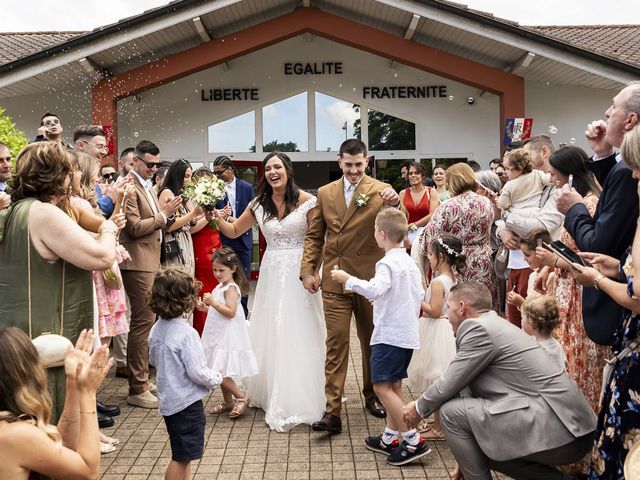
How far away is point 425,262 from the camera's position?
8.19 metres

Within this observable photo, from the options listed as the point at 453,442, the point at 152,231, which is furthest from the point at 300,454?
the point at 152,231

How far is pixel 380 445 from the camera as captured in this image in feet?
17.4

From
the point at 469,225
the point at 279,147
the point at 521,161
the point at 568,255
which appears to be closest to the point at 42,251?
the point at 568,255

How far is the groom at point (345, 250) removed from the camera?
19.4ft

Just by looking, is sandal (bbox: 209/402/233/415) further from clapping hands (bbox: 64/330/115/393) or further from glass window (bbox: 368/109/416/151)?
glass window (bbox: 368/109/416/151)

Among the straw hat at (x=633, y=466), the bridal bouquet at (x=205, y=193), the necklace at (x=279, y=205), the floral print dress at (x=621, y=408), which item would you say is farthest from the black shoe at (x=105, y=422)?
the straw hat at (x=633, y=466)

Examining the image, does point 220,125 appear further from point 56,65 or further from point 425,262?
point 425,262

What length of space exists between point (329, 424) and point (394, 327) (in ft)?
3.67

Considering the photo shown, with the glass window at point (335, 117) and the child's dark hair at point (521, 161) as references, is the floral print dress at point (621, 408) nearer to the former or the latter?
the child's dark hair at point (521, 161)

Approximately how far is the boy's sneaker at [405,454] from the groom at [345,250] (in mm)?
877

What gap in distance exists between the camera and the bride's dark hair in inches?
258

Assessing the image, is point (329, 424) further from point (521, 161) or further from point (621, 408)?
point (521, 161)

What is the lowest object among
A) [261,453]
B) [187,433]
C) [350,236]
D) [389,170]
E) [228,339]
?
[261,453]

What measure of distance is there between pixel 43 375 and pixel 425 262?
5.81 meters
